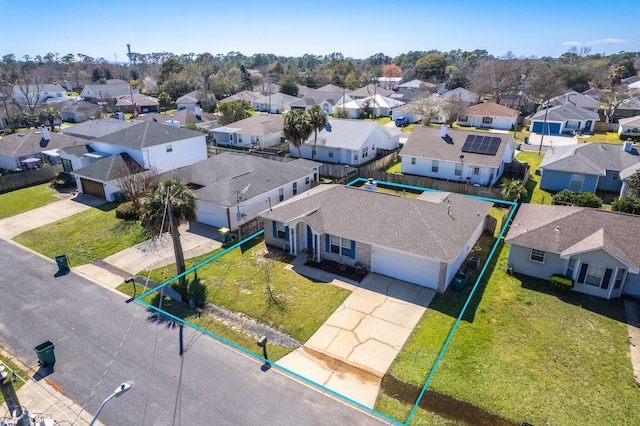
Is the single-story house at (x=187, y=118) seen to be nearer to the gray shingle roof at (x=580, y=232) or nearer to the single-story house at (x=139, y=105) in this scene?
the single-story house at (x=139, y=105)

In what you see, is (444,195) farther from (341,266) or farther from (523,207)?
(341,266)

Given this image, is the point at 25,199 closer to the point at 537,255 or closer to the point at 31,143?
the point at 31,143

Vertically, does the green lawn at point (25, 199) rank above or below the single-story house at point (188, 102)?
below

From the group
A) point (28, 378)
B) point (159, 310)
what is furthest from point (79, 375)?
point (159, 310)

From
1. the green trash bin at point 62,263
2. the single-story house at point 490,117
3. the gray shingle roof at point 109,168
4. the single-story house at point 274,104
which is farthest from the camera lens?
the single-story house at point 274,104

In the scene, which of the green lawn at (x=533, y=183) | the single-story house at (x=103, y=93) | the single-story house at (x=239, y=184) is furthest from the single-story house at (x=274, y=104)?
the green lawn at (x=533, y=183)

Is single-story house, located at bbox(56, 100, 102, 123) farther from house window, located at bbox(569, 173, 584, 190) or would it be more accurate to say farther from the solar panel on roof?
house window, located at bbox(569, 173, 584, 190)
